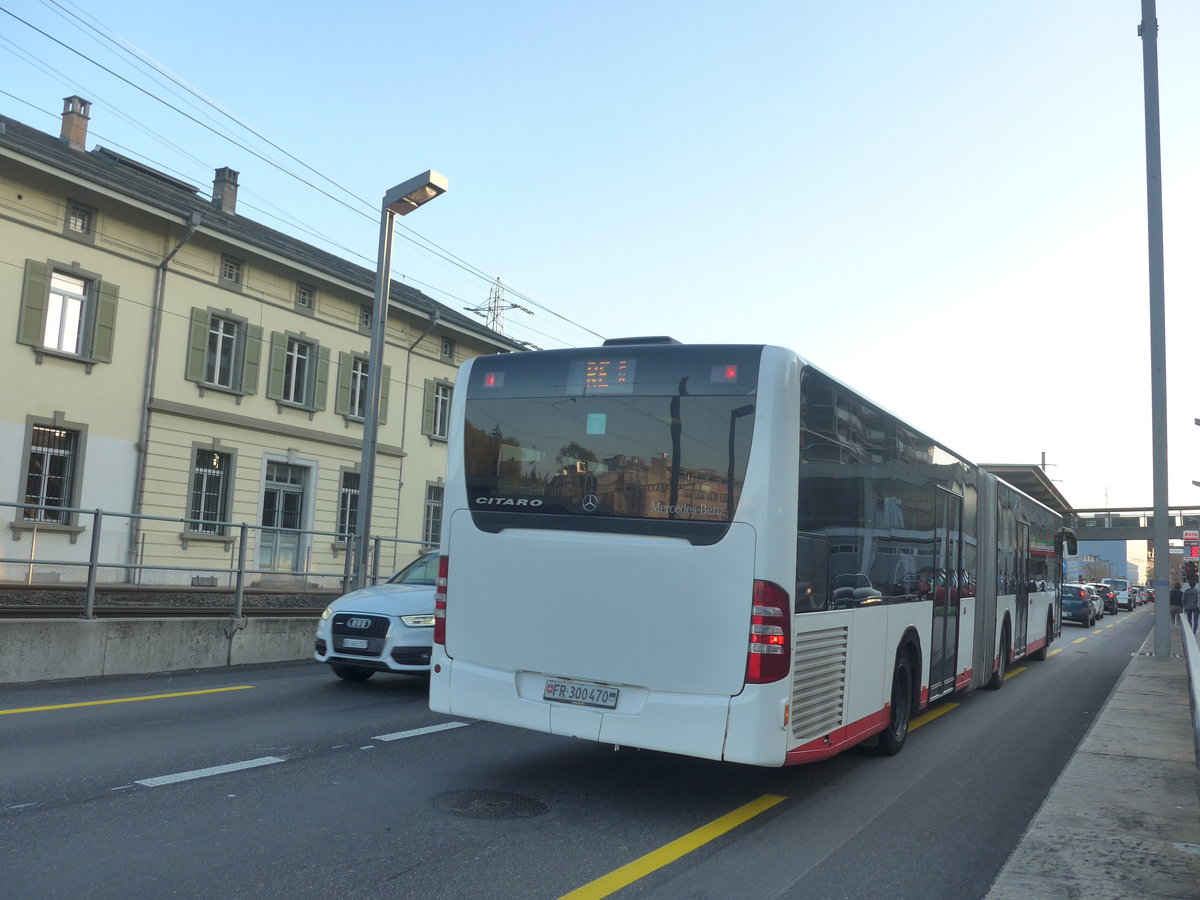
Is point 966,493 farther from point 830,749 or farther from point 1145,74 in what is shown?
point 1145,74

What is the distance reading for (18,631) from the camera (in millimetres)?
10930

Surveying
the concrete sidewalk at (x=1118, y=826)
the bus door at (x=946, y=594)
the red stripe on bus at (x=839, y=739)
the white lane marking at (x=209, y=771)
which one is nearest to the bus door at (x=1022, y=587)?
the bus door at (x=946, y=594)

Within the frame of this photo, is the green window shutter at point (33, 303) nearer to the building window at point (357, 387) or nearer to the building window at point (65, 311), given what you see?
the building window at point (65, 311)

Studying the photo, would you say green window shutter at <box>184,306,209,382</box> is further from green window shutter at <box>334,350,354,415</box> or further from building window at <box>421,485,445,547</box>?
building window at <box>421,485,445,547</box>

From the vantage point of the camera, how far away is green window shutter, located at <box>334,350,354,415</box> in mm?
31812

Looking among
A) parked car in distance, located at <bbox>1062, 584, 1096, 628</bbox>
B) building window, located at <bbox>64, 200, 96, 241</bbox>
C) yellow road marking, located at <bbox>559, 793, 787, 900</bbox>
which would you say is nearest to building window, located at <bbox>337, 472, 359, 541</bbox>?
building window, located at <bbox>64, 200, 96, 241</bbox>

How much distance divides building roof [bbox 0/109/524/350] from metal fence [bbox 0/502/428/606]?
29.6 feet

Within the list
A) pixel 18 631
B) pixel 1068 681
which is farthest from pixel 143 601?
pixel 1068 681

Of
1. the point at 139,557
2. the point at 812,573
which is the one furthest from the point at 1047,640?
the point at 139,557

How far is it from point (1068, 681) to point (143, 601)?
43.5ft

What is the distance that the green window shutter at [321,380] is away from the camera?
30.9 m

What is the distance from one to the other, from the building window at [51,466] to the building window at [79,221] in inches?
177

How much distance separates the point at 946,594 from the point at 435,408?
27854mm

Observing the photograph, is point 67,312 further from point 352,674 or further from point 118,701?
point 118,701
